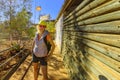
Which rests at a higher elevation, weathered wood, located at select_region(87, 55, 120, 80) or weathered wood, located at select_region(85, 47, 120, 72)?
weathered wood, located at select_region(85, 47, 120, 72)

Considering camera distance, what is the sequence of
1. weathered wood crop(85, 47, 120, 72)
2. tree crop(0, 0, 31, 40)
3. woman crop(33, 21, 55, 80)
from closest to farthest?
weathered wood crop(85, 47, 120, 72)
woman crop(33, 21, 55, 80)
tree crop(0, 0, 31, 40)

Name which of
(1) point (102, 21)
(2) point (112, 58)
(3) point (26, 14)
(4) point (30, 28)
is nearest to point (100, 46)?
(1) point (102, 21)

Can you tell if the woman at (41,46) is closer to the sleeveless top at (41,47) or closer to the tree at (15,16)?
the sleeveless top at (41,47)

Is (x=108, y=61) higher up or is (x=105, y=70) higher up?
(x=108, y=61)

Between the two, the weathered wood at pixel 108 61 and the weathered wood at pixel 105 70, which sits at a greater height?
the weathered wood at pixel 108 61

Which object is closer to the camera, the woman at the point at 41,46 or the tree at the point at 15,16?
the woman at the point at 41,46

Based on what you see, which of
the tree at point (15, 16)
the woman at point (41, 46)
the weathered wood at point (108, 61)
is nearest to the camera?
the weathered wood at point (108, 61)

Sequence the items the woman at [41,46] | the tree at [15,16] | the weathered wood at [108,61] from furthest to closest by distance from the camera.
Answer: the tree at [15,16], the woman at [41,46], the weathered wood at [108,61]

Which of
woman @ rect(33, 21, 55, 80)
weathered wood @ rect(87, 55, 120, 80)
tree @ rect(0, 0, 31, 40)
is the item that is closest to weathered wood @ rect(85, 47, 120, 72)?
weathered wood @ rect(87, 55, 120, 80)

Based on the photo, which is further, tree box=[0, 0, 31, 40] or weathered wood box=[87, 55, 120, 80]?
tree box=[0, 0, 31, 40]

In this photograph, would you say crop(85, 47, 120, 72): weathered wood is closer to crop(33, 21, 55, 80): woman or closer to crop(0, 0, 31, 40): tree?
crop(33, 21, 55, 80): woman

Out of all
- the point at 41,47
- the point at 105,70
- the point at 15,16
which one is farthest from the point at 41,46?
the point at 15,16

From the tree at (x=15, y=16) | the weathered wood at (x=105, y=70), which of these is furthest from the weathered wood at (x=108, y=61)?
the tree at (x=15, y=16)

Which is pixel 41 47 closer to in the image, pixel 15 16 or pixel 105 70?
pixel 105 70
